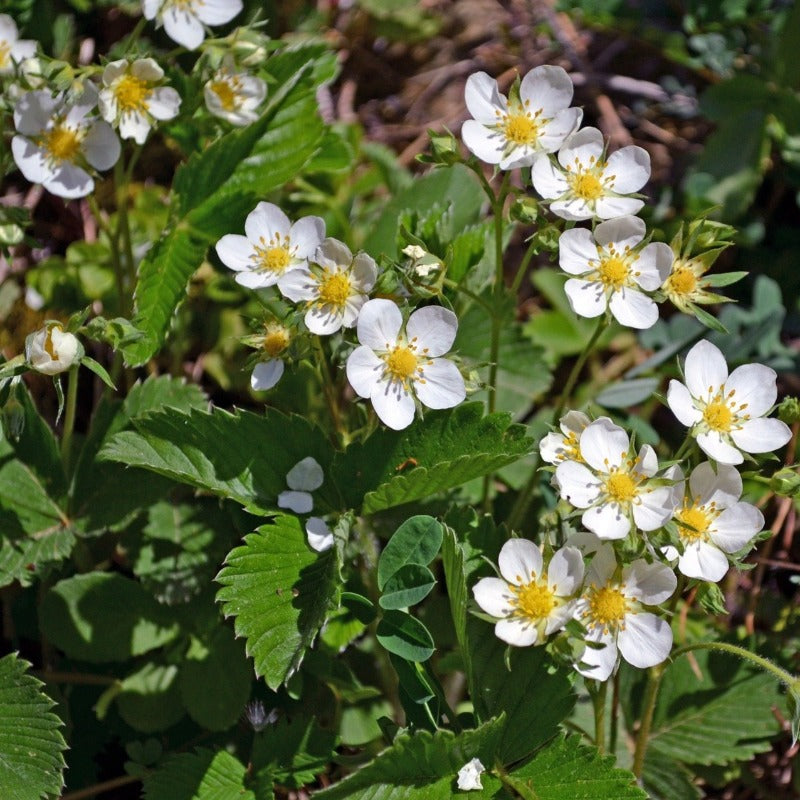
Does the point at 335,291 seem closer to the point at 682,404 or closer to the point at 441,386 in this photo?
the point at 441,386

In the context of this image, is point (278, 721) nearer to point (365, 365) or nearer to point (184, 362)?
point (365, 365)

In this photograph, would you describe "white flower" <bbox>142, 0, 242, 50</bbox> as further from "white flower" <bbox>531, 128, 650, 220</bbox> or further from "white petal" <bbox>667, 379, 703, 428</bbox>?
"white petal" <bbox>667, 379, 703, 428</bbox>

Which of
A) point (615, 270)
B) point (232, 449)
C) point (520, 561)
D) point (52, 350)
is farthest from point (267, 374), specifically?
point (615, 270)

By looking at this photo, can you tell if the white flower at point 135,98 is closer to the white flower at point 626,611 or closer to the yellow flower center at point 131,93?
the yellow flower center at point 131,93

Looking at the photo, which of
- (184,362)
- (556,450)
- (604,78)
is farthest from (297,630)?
(604,78)

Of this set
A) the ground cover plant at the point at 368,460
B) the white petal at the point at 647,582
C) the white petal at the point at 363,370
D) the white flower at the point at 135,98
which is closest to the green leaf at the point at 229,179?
the ground cover plant at the point at 368,460

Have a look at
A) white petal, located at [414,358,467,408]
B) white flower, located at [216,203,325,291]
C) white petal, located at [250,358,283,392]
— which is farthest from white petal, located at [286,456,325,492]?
white flower, located at [216,203,325,291]
